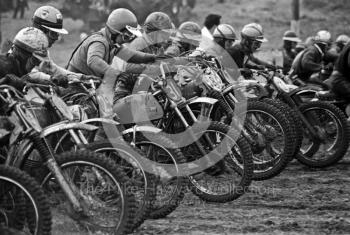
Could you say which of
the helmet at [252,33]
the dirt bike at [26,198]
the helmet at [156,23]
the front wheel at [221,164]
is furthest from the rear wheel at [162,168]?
the helmet at [252,33]

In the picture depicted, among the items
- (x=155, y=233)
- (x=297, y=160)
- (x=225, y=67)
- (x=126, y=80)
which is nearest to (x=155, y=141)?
(x=155, y=233)

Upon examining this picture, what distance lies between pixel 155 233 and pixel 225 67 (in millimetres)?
3754

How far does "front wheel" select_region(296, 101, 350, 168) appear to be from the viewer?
9.44 m

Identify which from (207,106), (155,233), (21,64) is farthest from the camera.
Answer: (207,106)

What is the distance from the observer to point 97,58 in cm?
771

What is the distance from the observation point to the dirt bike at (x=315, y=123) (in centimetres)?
947

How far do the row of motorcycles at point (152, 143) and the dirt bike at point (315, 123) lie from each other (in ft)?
0.04

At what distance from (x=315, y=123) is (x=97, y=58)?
3266mm

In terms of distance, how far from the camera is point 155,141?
6.64 metres

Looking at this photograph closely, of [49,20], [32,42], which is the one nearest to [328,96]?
[49,20]

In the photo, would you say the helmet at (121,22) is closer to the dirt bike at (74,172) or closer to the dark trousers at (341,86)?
the dirt bike at (74,172)

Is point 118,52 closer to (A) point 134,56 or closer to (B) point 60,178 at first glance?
(A) point 134,56

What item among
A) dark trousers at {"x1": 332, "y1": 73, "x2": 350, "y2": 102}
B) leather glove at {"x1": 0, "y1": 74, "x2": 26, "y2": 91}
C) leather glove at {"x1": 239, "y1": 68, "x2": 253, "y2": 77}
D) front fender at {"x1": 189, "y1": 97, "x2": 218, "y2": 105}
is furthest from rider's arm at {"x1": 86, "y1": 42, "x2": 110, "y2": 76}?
dark trousers at {"x1": 332, "y1": 73, "x2": 350, "y2": 102}

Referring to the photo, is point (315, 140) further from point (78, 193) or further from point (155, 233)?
point (78, 193)
